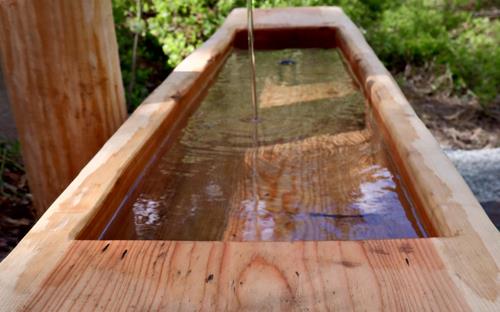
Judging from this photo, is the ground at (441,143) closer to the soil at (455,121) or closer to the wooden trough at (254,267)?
the soil at (455,121)

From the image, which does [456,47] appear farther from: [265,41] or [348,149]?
[348,149]

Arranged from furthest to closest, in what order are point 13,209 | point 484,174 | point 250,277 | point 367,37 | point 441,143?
point 367,37, point 441,143, point 484,174, point 13,209, point 250,277

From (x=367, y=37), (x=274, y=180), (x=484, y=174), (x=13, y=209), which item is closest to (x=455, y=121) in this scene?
(x=484, y=174)

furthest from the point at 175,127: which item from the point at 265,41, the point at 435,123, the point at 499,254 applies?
the point at 435,123

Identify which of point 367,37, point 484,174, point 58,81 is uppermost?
point 58,81

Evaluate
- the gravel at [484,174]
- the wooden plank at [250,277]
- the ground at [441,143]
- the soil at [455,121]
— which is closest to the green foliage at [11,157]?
the ground at [441,143]

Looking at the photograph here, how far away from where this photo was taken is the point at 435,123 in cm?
491

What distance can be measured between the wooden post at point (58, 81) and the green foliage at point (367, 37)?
10.0ft

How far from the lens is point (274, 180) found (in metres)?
1.90

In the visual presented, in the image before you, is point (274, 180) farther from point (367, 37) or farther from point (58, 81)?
point (367, 37)

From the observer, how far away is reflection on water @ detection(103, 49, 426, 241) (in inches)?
60.4

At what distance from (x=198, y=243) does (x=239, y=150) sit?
1.05m

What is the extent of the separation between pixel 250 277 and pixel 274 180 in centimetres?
89

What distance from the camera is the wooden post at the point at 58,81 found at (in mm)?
1760
